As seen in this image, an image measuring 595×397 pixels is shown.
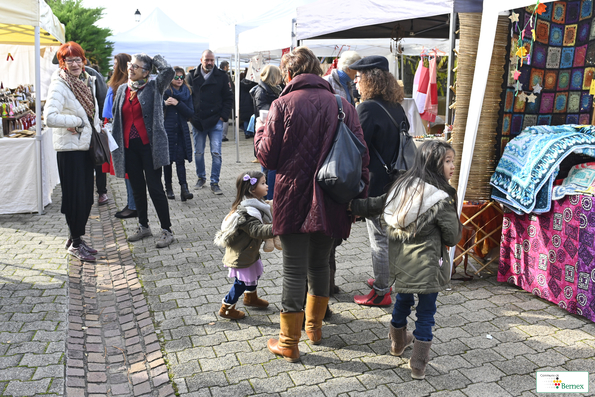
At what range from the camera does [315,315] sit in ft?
11.5

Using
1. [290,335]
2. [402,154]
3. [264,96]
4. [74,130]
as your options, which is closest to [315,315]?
[290,335]

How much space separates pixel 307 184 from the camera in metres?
3.11

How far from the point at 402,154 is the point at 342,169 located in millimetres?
1001

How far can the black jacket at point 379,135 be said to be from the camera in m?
3.80

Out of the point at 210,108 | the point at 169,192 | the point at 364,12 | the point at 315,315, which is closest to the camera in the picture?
the point at 315,315

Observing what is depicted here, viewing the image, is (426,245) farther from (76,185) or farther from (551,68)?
(76,185)

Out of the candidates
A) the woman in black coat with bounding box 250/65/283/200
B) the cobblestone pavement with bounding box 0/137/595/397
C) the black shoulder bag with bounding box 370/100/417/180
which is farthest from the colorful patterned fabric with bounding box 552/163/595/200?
the woman in black coat with bounding box 250/65/283/200

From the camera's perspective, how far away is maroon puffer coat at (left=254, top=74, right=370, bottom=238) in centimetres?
307

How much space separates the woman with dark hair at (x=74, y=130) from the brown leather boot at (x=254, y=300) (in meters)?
1.97

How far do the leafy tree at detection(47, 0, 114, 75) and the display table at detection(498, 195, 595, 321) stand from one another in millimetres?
20153

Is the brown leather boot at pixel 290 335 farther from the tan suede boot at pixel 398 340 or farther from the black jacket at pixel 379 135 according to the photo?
the black jacket at pixel 379 135

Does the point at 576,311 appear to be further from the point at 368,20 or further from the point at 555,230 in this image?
the point at 368,20

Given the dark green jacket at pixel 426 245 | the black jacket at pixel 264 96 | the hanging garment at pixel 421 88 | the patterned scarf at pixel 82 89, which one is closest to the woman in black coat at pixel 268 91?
the black jacket at pixel 264 96

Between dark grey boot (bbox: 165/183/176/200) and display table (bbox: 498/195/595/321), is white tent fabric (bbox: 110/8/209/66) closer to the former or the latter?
dark grey boot (bbox: 165/183/176/200)
